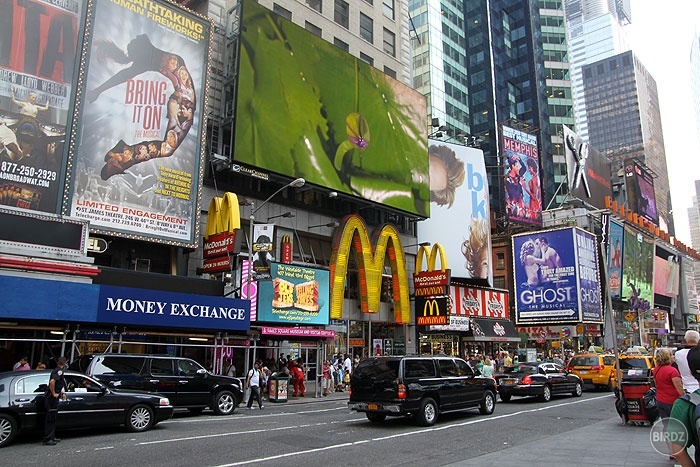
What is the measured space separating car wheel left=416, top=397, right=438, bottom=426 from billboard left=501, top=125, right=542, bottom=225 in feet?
158

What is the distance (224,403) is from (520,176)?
5149 centimetres

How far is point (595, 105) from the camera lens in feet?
651

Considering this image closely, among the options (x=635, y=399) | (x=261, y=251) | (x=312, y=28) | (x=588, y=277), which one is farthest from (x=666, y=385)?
(x=588, y=277)

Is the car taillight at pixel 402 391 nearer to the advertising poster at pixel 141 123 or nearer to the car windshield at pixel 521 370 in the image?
the car windshield at pixel 521 370

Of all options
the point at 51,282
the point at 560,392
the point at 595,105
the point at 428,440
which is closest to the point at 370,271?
the point at 560,392

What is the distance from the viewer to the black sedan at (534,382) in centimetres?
2159

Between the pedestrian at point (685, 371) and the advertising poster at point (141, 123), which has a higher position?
the advertising poster at point (141, 123)

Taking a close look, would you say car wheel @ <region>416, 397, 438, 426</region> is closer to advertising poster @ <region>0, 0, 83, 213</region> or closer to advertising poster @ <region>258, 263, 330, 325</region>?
advertising poster @ <region>258, 263, 330, 325</region>

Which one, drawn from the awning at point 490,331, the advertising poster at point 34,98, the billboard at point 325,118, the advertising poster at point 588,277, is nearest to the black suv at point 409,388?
the advertising poster at point 34,98

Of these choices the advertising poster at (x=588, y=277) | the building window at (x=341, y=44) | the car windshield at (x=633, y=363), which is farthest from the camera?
the advertising poster at (x=588, y=277)

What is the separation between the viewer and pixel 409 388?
14555 millimetres

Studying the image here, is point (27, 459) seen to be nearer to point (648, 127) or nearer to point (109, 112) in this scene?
point (109, 112)

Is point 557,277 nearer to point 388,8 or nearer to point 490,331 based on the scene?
point 490,331

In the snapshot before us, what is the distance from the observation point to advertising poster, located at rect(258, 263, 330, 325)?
27.0 meters
